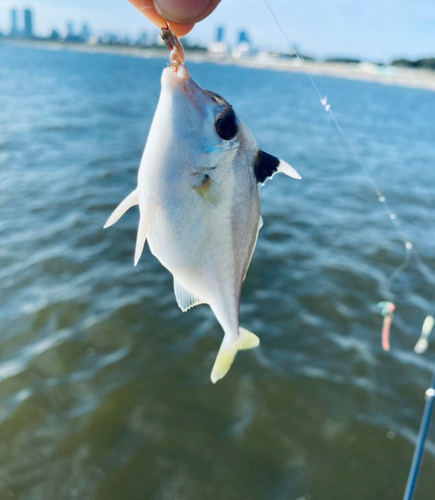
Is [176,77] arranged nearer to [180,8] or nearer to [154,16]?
[180,8]

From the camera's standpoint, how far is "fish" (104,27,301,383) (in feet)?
6.53

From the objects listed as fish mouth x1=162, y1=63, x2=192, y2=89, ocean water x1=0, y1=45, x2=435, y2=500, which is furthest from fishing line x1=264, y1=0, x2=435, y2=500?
fish mouth x1=162, y1=63, x2=192, y2=89

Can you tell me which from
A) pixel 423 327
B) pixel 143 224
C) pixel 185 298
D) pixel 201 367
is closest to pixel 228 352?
pixel 185 298

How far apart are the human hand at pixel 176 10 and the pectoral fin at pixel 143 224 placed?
1025 millimetres

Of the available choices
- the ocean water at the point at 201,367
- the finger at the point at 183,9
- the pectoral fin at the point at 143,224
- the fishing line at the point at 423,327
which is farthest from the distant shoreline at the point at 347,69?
the pectoral fin at the point at 143,224

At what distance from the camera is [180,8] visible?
218 centimetres

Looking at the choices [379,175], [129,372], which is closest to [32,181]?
[129,372]

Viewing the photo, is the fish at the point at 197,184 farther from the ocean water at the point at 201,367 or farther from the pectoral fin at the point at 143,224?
the ocean water at the point at 201,367

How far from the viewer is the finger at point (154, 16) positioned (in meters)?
2.24

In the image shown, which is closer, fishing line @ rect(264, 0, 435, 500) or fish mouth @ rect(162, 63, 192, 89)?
fish mouth @ rect(162, 63, 192, 89)

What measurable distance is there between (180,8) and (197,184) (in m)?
0.95

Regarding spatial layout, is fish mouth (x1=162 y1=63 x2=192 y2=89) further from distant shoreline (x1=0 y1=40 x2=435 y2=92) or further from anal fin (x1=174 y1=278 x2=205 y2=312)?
distant shoreline (x1=0 y1=40 x2=435 y2=92)

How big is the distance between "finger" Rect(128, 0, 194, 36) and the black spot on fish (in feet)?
2.96

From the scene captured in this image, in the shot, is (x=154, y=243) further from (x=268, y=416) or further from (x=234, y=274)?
(x=268, y=416)
